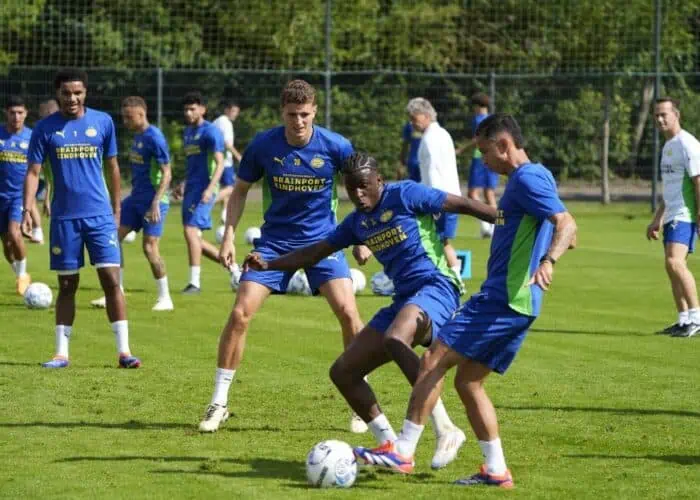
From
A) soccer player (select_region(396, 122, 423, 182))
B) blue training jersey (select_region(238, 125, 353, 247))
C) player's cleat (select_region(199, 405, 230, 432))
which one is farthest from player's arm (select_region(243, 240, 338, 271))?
soccer player (select_region(396, 122, 423, 182))

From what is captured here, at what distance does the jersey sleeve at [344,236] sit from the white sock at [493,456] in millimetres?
1491

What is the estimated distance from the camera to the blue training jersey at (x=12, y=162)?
16266 mm

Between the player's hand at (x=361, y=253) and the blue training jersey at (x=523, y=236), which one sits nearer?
the blue training jersey at (x=523, y=236)

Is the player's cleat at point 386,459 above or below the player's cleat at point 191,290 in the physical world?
above

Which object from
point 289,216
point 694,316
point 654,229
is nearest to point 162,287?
point 654,229

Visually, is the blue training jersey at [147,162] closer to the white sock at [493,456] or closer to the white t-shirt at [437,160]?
the white t-shirt at [437,160]

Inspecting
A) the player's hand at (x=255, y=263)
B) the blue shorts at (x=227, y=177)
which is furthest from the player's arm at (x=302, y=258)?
the blue shorts at (x=227, y=177)

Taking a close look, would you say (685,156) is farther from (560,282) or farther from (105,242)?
(105,242)

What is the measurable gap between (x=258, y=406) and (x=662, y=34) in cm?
2518

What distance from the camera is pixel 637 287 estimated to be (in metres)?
17.4

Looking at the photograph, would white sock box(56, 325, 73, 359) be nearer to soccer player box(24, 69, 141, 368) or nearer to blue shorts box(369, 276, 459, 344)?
soccer player box(24, 69, 141, 368)

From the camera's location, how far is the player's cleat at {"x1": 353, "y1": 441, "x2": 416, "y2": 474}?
7465 mm

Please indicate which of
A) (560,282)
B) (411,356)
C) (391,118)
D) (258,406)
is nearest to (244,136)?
(391,118)

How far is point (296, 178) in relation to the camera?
361 inches
